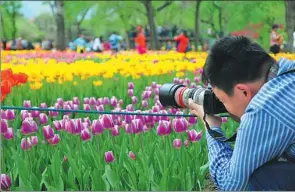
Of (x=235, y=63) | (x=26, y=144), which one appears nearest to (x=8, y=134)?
(x=26, y=144)

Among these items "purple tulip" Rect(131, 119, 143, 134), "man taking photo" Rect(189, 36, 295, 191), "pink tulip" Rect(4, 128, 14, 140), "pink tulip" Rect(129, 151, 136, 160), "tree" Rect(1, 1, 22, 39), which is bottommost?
"pink tulip" Rect(129, 151, 136, 160)

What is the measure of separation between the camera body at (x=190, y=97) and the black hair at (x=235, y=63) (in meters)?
0.21

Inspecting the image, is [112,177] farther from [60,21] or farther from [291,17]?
[60,21]

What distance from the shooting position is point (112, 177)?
2.70 m

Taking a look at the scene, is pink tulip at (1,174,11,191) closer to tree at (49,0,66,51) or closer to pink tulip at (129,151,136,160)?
pink tulip at (129,151,136,160)

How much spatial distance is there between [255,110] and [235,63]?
0.61 ft

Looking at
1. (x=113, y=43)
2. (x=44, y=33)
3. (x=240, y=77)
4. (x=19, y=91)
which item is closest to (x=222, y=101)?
(x=240, y=77)

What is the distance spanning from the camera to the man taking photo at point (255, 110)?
6.42 ft

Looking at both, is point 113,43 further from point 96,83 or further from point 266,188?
point 266,188

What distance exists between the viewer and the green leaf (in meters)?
2.68

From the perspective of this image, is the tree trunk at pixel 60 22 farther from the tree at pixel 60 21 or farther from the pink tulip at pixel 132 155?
the pink tulip at pixel 132 155

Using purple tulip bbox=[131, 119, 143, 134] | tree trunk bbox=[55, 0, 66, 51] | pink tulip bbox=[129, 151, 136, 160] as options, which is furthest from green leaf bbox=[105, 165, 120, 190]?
tree trunk bbox=[55, 0, 66, 51]

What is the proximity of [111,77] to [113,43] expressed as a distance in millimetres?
16158

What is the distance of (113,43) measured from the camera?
2270 centimetres
